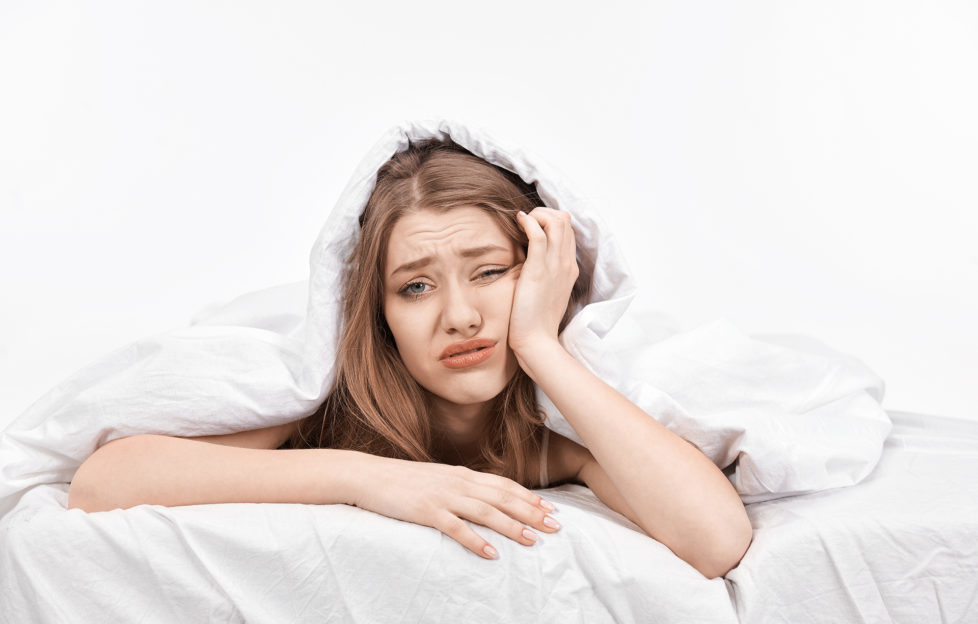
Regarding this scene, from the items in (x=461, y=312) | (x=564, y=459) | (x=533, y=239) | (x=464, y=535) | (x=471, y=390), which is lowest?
(x=564, y=459)

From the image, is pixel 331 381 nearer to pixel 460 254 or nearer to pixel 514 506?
pixel 460 254

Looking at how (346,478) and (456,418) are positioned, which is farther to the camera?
(456,418)

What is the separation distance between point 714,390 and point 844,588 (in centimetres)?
52

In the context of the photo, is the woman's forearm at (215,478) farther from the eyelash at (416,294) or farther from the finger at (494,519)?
the eyelash at (416,294)

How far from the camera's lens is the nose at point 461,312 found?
1.95m

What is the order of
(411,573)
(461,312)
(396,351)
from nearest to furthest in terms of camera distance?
(411,573)
(461,312)
(396,351)

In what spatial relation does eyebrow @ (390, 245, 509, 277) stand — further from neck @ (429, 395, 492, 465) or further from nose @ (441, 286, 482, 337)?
neck @ (429, 395, 492, 465)

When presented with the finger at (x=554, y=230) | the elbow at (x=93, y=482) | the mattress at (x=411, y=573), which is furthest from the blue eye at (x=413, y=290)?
the elbow at (x=93, y=482)

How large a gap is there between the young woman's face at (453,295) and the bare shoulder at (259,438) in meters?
0.33

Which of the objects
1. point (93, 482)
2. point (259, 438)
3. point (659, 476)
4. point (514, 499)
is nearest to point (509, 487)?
point (514, 499)

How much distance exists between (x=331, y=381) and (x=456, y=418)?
1.04 ft

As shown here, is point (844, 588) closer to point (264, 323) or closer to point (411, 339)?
point (411, 339)

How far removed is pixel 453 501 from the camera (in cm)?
172

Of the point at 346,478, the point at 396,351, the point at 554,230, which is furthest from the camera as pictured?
the point at 396,351
